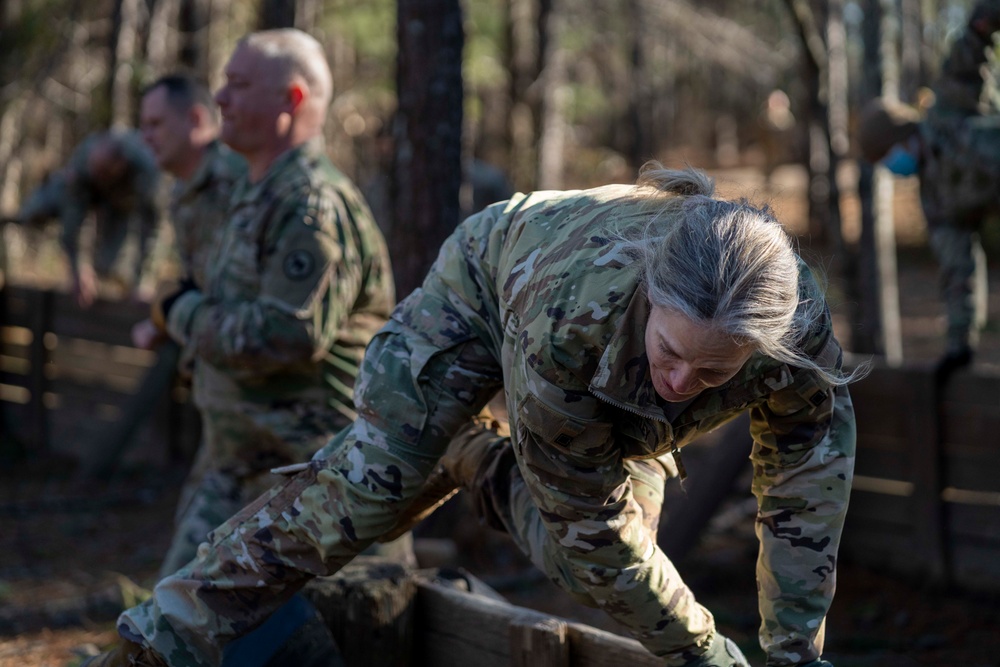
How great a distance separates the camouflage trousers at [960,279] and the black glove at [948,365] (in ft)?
0.23

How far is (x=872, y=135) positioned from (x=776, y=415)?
3801mm

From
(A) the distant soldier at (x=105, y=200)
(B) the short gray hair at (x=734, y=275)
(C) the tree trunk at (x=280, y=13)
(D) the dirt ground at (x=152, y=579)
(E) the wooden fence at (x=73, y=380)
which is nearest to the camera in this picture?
(B) the short gray hair at (x=734, y=275)

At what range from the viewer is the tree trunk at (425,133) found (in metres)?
5.39

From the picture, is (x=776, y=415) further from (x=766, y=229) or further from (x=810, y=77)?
(x=810, y=77)

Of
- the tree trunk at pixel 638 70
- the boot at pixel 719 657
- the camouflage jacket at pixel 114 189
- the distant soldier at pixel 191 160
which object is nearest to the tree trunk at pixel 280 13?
the camouflage jacket at pixel 114 189

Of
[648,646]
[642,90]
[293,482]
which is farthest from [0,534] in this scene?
[642,90]

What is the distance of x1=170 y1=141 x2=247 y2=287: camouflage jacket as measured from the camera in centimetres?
483

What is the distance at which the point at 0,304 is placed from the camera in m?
9.85

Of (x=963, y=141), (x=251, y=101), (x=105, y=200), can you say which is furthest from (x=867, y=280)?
(x=105, y=200)

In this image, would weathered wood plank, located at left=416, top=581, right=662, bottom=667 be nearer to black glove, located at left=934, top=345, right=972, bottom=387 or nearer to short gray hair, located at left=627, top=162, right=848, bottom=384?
short gray hair, located at left=627, top=162, right=848, bottom=384

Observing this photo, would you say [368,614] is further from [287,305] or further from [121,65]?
[121,65]

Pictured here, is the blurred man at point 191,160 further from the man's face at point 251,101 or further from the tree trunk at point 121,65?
the tree trunk at point 121,65

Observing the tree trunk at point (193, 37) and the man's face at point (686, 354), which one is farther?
the tree trunk at point (193, 37)

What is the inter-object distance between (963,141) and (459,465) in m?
3.54
